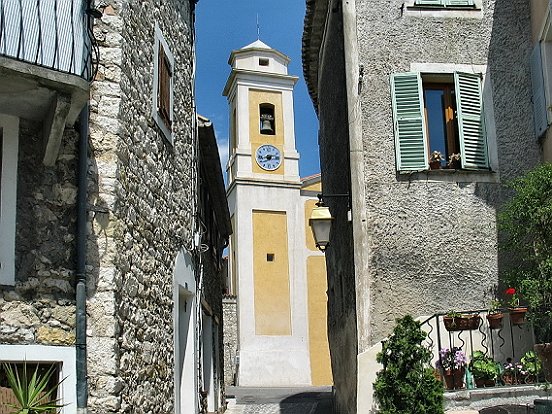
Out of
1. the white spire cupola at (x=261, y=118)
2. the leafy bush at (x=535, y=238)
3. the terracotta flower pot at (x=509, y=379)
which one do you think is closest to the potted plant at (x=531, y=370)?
the terracotta flower pot at (x=509, y=379)

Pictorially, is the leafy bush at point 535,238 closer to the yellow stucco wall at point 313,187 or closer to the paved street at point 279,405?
the paved street at point 279,405

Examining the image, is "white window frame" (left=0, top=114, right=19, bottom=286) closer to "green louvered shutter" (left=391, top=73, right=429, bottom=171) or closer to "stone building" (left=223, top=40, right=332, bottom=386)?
"green louvered shutter" (left=391, top=73, right=429, bottom=171)

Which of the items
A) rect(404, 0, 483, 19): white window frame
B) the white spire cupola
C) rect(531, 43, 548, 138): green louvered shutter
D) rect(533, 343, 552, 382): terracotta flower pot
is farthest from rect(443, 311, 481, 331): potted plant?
the white spire cupola

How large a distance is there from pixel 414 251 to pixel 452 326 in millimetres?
1233

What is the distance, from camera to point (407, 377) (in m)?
9.19

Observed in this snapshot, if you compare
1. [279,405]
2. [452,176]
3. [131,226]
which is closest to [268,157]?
[279,405]

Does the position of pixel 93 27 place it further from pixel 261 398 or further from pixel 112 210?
pixel 261 398

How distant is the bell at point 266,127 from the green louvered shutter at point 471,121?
27823mm

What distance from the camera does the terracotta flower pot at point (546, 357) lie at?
8906mm

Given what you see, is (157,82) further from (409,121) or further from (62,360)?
(62,360)

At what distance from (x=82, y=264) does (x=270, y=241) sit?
30.0m

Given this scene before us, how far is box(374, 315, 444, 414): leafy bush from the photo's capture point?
29.7 ft

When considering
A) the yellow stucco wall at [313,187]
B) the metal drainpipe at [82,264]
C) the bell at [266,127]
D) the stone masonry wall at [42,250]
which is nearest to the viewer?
the stone masonry wall at [42,250]

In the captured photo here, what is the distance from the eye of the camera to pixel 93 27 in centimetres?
816
